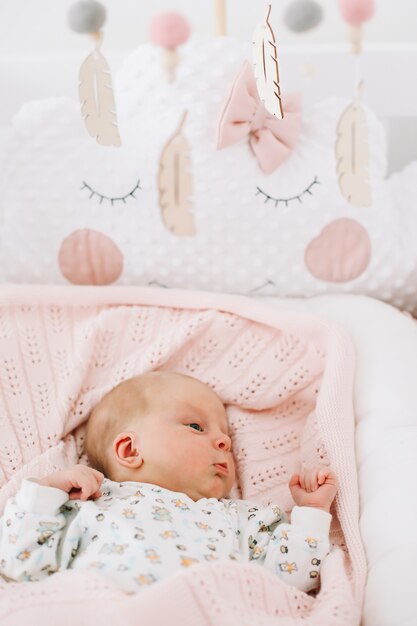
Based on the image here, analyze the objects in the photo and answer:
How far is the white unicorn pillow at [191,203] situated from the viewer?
1.37 m

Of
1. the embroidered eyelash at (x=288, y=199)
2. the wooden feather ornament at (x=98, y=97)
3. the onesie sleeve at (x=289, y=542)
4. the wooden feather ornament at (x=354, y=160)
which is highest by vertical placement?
the wooden feather ornament at (x=98, y=97)

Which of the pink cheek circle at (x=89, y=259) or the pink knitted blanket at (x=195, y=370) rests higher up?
the pink cheek circle at (x=89, y=259)

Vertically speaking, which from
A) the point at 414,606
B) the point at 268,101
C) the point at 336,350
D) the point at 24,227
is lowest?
the point at 414,606

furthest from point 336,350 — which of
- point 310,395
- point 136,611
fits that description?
point 136,611

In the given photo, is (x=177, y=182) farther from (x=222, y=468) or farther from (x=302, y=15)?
(x=222, y=468)

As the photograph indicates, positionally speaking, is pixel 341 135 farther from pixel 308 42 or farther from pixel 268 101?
pixel 268 101

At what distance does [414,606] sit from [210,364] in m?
0.55

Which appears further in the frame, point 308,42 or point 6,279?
point 308,42

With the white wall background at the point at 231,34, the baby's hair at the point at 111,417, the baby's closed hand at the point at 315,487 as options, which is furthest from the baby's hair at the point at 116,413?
the white wall background at the point at 231,34

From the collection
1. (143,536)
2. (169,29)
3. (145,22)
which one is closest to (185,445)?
(143,536)

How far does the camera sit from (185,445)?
110 centimetres

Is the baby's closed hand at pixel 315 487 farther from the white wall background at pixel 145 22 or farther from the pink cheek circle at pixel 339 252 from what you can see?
the white wall background at pixel 145 22

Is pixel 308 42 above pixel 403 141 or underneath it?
above

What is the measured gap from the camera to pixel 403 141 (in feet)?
5.13
